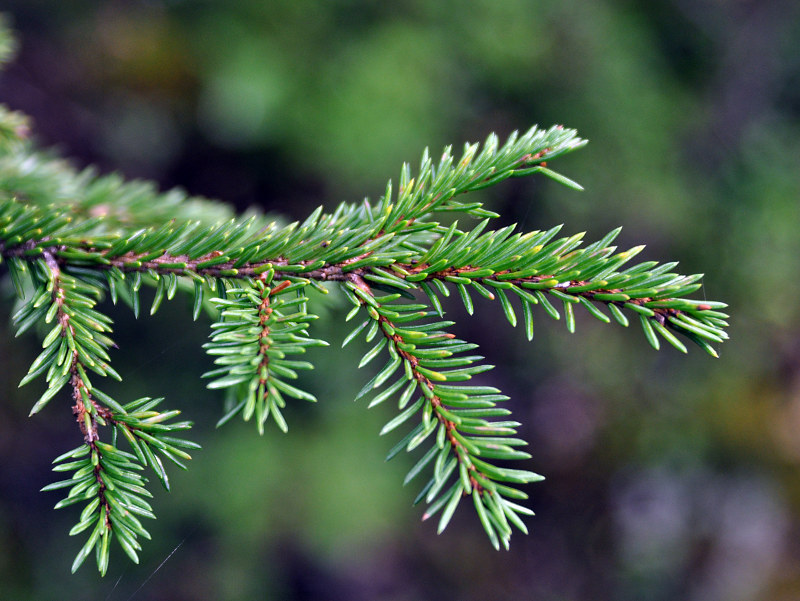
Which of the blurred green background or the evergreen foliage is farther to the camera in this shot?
the blurred green background

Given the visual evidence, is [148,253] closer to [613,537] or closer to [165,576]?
[165,576]

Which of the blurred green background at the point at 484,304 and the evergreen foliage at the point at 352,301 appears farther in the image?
the blurred green background at the point at 484,304

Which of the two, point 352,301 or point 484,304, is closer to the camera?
point 352,301

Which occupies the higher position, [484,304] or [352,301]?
[484,304]

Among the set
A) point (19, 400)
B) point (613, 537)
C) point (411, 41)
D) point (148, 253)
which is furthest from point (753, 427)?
point (19, 400)
